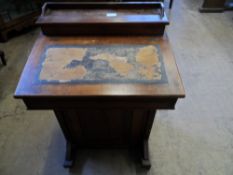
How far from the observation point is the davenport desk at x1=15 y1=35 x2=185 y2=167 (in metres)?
0.84

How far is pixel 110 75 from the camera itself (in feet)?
2.96

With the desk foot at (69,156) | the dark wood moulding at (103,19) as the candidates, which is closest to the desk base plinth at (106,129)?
the desk foot at (69,156)

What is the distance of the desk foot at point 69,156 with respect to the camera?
4.35ft

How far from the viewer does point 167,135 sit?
1517mm

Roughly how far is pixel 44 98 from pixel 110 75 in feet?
1.02

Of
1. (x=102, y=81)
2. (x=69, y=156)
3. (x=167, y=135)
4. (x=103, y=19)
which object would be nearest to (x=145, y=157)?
(x=167, y=135)

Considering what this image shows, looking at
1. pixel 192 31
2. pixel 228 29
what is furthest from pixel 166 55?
pixel 228 29

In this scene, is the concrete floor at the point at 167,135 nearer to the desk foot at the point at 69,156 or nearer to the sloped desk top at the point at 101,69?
the desk foot at the point at 69,156

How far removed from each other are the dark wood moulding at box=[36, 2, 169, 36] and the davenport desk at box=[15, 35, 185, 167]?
0.04m

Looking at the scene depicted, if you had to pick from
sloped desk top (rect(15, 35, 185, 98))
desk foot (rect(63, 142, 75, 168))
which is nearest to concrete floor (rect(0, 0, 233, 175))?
desk foot (rect(63, 142, 75, 168))

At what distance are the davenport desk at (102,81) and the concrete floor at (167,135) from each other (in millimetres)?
272

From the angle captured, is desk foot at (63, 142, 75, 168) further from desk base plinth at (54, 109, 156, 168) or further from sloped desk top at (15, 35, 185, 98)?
sloped desk top at (15, 35, 185, 98)

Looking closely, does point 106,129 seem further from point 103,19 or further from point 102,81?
point 103,19

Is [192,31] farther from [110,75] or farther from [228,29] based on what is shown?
[110,75]
